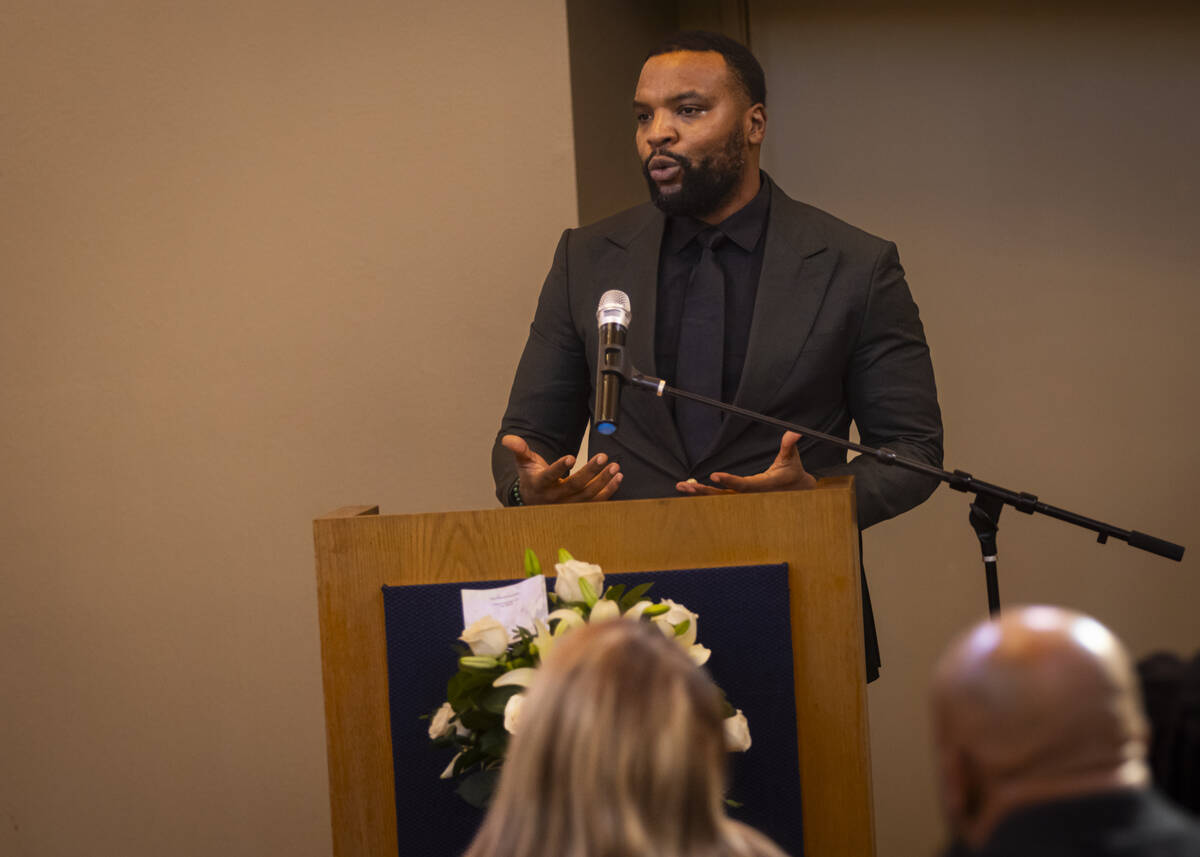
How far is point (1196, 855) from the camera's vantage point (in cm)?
78

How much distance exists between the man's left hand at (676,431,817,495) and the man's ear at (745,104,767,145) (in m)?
0.96

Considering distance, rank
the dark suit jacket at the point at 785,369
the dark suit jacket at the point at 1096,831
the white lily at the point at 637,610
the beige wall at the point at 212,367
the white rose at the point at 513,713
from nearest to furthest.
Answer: the dark suit jacket at the point at 1096,831, the white rose at the point at 513,713, the white lily at the point at 637,610, the dark suit jacket at the point at 785,369, the beige wall at the point at 212,367

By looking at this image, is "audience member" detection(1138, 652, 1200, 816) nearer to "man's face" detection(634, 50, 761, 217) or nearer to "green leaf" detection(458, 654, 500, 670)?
"green leaf" detection(458, 654, 500, 670)

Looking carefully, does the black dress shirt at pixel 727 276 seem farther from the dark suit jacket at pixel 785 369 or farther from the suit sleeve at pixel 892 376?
the suit sleeve at pixel 892 376

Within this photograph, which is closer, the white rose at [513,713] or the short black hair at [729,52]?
the white rose at [513,713]

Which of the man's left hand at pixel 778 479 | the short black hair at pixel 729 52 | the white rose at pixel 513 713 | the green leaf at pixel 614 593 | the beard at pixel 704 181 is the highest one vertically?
the short black hair at pixel 729 52

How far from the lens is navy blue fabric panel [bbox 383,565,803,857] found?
2084 millimetres

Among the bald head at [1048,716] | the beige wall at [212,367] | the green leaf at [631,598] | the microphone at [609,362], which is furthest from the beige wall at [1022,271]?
the bald head at [1048,716]

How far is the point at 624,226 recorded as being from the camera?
2994 mm

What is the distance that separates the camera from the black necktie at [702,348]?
2.74m

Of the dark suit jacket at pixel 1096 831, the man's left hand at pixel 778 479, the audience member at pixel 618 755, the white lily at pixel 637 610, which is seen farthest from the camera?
the man's left hand at pixel 778 479

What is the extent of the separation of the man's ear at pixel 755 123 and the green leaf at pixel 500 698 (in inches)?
57.7

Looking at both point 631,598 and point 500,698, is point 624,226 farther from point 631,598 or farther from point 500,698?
point 500,698

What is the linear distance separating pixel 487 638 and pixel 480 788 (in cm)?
22
